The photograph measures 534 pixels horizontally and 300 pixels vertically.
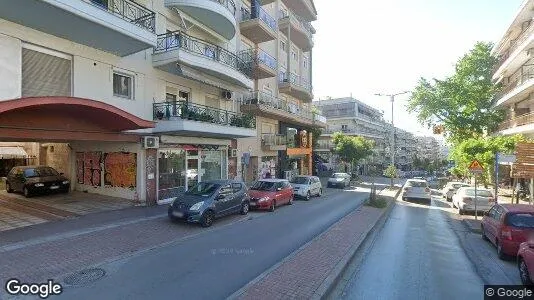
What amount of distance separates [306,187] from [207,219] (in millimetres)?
10680

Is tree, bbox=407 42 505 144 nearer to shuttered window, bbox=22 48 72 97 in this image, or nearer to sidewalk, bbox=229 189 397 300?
sidewalk, bbox=229 189 397 300

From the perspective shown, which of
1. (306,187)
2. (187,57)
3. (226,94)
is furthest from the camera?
(306,187)

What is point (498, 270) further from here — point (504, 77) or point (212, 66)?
point (504, 77)

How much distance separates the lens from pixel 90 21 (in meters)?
10.8

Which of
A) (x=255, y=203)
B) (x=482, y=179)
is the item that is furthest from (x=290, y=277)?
(x=482, y=179)

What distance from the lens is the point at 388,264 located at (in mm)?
8406

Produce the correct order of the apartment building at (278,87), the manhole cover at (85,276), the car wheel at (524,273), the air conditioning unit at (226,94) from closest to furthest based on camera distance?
the manhole cover at (85,276), the car wheel at (524,273), the air conditioning unit at (226,94), the apartment building at (278,87)

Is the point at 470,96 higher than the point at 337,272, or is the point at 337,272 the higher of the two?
the point at 470,96

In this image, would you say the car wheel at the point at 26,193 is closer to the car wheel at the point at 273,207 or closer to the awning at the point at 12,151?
the awning at the point at 12,151

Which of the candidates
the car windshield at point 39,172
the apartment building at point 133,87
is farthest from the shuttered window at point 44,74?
the car windshield at point 39,172

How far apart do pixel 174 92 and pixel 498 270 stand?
1532cm

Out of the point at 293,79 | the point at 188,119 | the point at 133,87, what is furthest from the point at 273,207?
the point at 293,79

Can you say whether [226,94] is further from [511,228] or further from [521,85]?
[521,85]

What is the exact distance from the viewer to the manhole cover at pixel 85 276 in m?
6.56
